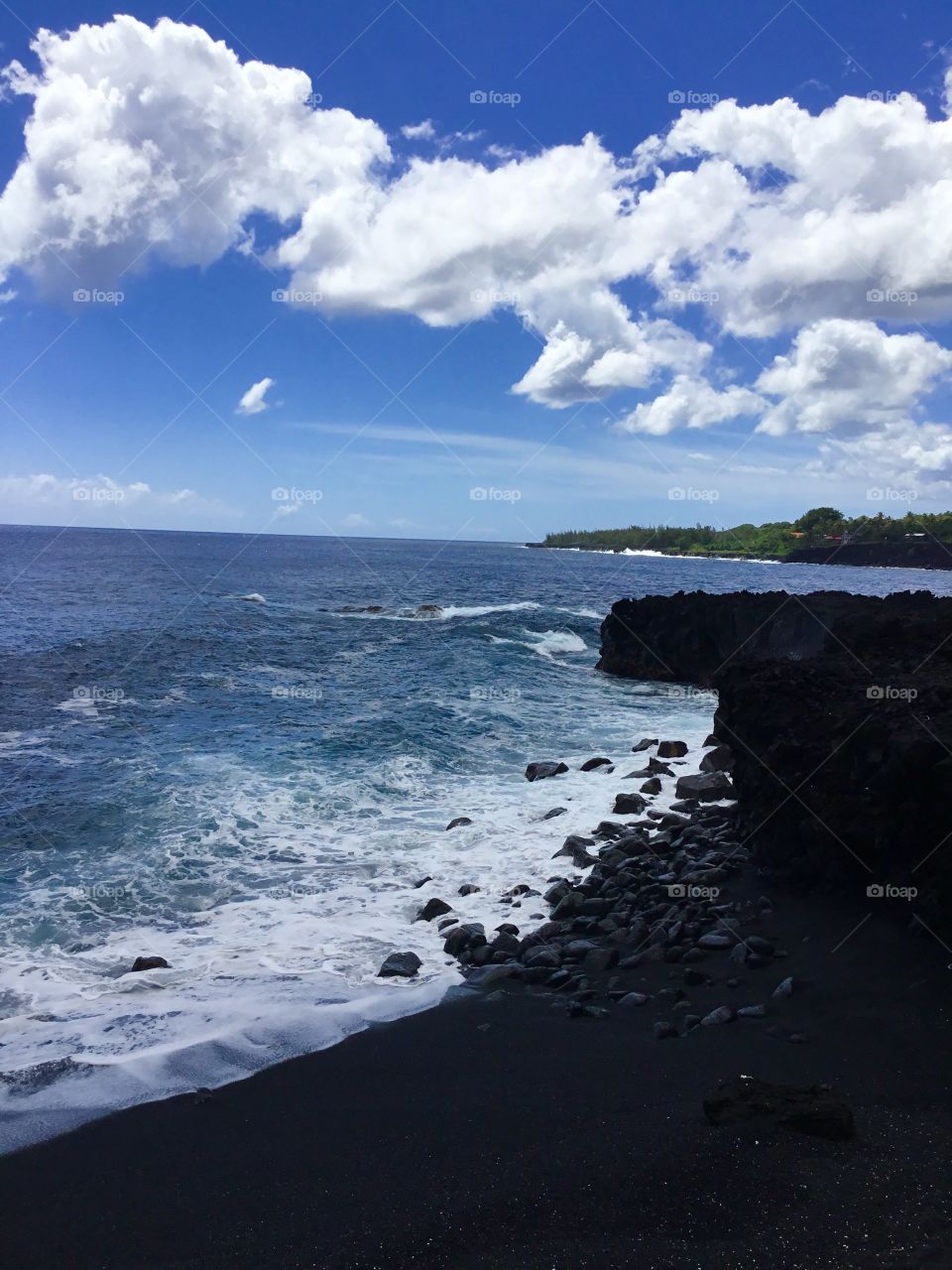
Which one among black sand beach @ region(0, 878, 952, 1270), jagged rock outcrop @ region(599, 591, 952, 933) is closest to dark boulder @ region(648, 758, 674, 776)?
jagged rock outcrop @ region(599, 591, 952, 933)

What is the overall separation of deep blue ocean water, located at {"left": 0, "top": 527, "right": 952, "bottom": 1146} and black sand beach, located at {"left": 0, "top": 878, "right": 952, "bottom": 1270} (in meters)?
0.88

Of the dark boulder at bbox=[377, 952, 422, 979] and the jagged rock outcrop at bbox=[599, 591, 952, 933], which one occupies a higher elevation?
the jagged rock outcrop at bbox=[599, 591, 952, 933]

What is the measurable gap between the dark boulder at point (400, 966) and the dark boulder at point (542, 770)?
8820 millimetres

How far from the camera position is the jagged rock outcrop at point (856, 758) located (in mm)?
9047

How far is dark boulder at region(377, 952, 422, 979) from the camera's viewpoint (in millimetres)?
9656

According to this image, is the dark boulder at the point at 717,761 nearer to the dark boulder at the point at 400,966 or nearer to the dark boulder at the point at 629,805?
the dark boulder at the point at 629,805

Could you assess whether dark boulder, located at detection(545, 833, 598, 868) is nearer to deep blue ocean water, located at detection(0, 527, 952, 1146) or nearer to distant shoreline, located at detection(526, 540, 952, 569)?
deep blue ocean water, located at detection(0, 527, 952, 1146)

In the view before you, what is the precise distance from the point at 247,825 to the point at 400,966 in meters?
6.58

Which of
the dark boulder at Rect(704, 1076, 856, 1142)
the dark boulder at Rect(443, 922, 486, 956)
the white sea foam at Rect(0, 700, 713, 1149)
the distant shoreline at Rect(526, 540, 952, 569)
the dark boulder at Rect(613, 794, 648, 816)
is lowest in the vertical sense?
the white sea foam at Rect(0, 700, 713, 1149)

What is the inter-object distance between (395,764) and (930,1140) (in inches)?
570

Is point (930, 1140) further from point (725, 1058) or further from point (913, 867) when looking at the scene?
point (913, 867)

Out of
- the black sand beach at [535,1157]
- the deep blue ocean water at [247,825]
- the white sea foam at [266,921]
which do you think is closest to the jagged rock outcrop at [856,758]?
the black sand beach at [535,1157]

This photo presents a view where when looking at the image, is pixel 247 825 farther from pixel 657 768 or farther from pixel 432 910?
pixel 657 768

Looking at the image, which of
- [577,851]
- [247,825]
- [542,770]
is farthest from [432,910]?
[542,770]
